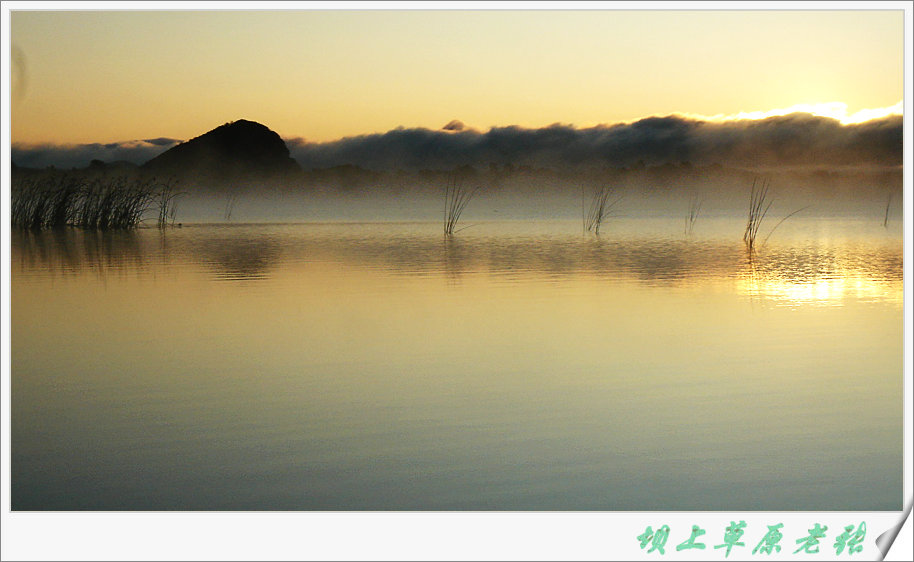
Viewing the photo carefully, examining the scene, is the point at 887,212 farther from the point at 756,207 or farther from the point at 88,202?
the point at 88,202

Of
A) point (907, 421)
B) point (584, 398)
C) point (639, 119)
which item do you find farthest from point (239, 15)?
point (907, 421)

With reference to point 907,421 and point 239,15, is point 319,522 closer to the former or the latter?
point 907,421

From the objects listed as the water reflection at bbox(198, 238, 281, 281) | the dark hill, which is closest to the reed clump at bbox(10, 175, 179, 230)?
the dark hill

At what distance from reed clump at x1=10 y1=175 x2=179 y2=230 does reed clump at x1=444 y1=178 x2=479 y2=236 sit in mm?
2406

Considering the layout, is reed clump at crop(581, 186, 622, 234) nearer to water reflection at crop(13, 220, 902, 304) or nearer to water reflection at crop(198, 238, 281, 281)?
water reflection at crop(13, 220, 902, 304)

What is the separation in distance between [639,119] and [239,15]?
2650 mm

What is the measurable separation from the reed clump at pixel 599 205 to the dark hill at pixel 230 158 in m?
2.61

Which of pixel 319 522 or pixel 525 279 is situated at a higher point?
pixel 525 279

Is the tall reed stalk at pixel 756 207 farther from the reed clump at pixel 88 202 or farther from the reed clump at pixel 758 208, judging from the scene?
the reed clump at pixel 88 202

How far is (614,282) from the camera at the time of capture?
418 centimetres

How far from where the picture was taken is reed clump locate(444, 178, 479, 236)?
7.96 meters

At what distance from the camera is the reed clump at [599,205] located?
7914 millimetres

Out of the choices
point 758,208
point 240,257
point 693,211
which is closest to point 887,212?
point 758,208

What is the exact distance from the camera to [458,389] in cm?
243
